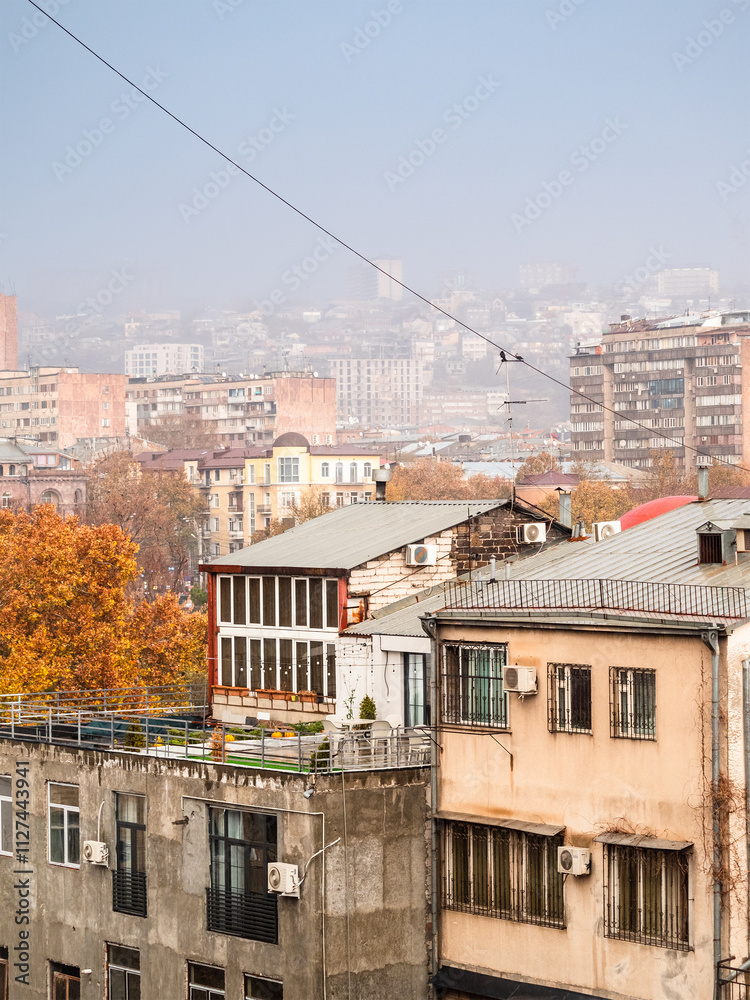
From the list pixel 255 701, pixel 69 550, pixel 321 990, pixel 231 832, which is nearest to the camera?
pixel 321 990

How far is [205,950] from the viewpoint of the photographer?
24562mm

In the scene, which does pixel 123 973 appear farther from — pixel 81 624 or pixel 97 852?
pixel 81 624

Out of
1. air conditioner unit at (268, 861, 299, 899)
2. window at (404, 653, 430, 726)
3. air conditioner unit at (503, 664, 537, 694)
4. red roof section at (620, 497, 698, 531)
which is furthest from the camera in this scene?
red roof section at (620, 497, 698, 531)

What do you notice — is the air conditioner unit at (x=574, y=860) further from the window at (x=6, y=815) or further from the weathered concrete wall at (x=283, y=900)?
the window at (x=6, y=815)

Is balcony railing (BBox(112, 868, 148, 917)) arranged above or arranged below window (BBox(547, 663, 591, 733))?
below

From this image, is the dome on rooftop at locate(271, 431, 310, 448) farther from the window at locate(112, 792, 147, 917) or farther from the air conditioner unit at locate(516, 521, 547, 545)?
the window at locate(112, 792, 147, 917)

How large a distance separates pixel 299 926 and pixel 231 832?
2.10 metres

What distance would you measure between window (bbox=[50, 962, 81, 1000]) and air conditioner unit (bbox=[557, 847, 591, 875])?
10.3m

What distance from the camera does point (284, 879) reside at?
22.8 m

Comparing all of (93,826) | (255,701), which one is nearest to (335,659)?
(255,701)

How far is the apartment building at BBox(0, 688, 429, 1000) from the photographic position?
75.4ft

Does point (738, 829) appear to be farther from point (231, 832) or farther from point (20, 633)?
point (20, 633)

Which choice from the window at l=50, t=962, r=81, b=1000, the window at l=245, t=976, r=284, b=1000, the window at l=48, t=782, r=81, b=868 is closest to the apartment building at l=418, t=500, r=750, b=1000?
the window at l=245, t=976, r=284, b=1000

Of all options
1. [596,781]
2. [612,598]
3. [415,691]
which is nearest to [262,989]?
[415,691]
